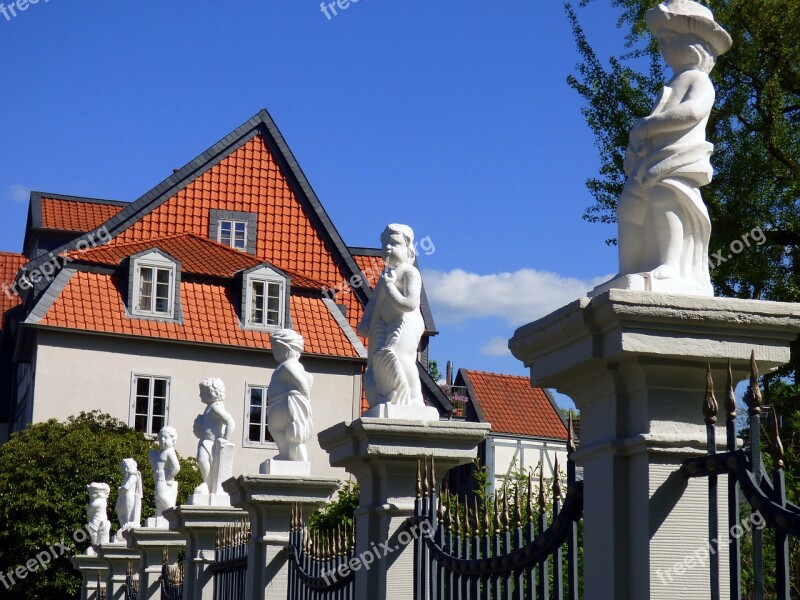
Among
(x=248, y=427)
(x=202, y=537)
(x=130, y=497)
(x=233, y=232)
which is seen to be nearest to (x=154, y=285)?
(x=233, y=232)

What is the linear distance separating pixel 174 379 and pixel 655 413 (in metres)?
25.9

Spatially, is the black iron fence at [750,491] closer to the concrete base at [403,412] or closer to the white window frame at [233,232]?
the concrete base at [403,412]

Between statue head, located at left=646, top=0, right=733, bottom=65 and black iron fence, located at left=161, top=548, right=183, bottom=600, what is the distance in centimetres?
693

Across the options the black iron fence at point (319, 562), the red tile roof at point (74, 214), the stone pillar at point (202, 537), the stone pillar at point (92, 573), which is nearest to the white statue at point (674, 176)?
the black iron fence at point (319, 562)

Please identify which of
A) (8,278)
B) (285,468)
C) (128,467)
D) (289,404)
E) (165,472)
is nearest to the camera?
(285,468)

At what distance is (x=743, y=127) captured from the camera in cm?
1656

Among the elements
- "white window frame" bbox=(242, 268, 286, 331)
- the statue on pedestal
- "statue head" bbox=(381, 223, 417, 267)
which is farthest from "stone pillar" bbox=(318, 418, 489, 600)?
"white window frame" bbox=(242, 268, 286, 331)

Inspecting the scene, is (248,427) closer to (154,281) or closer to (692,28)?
(154,281)

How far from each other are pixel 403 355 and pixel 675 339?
275 cm

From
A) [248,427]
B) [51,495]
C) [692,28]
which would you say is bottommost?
[51,495]

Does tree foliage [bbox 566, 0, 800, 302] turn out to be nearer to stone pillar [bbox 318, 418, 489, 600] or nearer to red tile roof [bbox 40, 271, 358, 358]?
stone pillar [bbox 318, 418, 489, 600]

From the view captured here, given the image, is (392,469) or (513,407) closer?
(392,469)

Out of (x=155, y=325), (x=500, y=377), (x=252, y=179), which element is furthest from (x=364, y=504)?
(x=500, y=377)

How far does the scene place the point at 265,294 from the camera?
96.7ft
